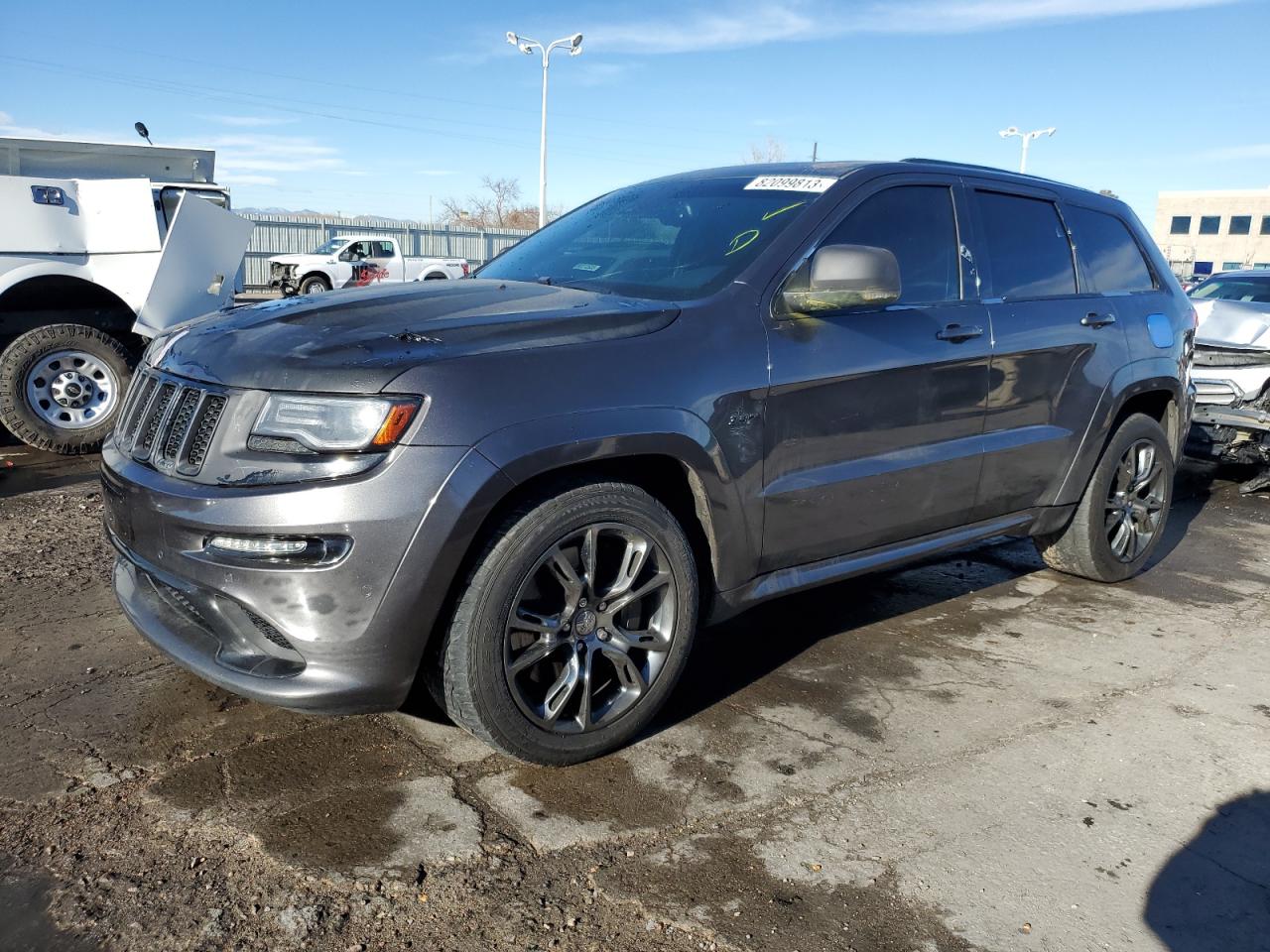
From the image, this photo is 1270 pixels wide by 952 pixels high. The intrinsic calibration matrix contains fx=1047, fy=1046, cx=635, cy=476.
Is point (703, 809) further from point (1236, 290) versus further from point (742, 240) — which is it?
point (1236, 290)

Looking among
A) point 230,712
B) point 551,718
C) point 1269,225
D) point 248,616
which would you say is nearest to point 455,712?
point 551,718

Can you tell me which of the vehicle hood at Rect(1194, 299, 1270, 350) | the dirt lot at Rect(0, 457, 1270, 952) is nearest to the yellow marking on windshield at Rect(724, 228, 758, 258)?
the dirt lot at Rect(0, 457, 1270, 952)

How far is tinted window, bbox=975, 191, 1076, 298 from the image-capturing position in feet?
14.1

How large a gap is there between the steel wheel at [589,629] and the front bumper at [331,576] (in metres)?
0.30

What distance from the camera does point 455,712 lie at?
2924 millimetres

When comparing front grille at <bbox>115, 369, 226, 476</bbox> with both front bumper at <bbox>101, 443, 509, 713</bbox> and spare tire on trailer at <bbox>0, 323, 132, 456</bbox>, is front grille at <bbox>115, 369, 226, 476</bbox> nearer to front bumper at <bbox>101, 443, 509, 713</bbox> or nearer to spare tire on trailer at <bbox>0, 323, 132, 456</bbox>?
front bumper at <bbox>101, 443, 509, 713</bbox>

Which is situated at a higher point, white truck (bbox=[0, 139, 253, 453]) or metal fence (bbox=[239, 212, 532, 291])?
metal fence (bbox=[239, 212, 532, 291])

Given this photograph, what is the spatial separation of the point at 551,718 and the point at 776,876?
0.77 metres

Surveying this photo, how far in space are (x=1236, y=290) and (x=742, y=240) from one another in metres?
8.60

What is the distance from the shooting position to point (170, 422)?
9.73 ft

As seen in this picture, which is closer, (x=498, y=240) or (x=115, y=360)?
(x=115, y=360)

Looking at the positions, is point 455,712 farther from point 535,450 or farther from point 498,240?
point 498,240

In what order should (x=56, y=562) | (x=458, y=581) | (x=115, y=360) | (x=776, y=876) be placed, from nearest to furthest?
(x=776, y=876)
(x=458, y=581)
(x=56, y=562)
(x=115, y=360)

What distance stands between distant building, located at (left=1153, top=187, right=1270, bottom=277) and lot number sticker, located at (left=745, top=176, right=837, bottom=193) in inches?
3095
